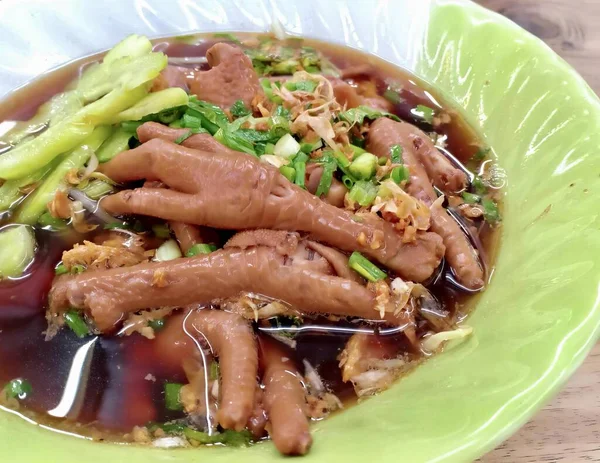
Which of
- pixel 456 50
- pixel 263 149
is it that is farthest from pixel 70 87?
pixel 456 50

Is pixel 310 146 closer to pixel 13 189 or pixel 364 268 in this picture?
pixel 364 268

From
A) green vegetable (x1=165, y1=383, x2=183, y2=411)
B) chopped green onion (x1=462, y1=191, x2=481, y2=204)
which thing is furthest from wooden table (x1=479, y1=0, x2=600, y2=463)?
green vegetable (x1=165, y1=383, x2=183, y2=411)

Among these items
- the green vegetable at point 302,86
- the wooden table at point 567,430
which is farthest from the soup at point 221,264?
the wooden table at point 567,430

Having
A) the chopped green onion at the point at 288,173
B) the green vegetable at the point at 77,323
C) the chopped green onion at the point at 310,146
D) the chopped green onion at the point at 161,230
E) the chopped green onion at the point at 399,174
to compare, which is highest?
the chopped green onion at the point at 399,174

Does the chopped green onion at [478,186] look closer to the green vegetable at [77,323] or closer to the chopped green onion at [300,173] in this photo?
the chopped green onion at [300,173]

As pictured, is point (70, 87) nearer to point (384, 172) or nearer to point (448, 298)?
point (384, 172)

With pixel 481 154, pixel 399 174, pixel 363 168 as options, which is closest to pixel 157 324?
pixel 363 168
